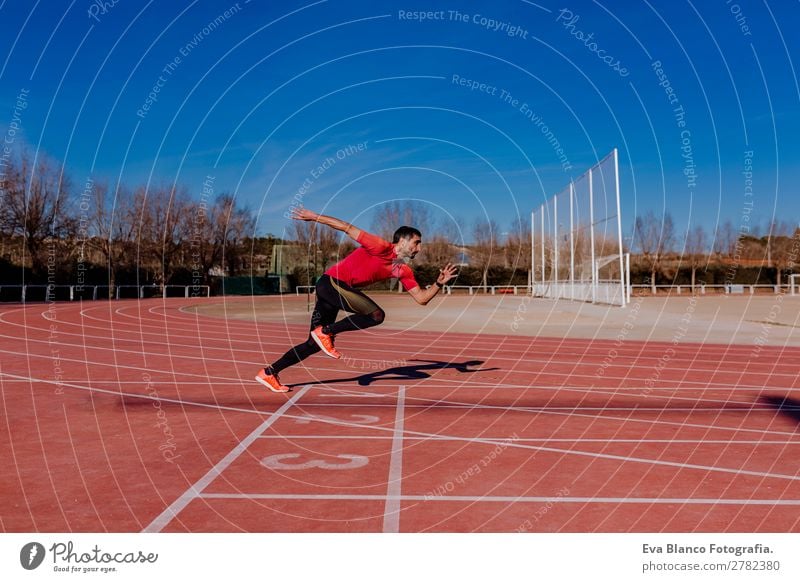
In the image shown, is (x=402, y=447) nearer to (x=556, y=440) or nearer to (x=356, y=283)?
(x=556, y=440)

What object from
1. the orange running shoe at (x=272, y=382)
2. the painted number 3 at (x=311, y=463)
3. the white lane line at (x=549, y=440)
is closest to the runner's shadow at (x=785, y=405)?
the white lane line at (x=549, y=440)

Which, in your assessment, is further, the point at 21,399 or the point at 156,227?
the point at 156,227

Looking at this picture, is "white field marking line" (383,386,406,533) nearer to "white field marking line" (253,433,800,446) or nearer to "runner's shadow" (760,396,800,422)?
"white field marking line" (253,433,800,446)

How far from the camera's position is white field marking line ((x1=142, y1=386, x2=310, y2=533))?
4375 mm

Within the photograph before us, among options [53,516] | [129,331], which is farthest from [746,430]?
[129,331]

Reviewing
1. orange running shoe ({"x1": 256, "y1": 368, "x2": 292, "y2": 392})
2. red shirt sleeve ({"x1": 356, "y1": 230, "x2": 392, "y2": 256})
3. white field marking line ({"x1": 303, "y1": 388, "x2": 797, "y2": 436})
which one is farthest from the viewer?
orange running shoe ({"x1": 256, "y1": 368, "x2": 292, "y2": 392})

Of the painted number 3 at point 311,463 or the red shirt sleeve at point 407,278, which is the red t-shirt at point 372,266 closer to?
the red shirt sleeve at point 407,278

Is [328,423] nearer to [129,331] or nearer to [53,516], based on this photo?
[53,516]

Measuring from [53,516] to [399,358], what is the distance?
10191 millimetres

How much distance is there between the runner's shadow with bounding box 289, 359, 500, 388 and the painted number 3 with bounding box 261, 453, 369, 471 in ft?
14.0

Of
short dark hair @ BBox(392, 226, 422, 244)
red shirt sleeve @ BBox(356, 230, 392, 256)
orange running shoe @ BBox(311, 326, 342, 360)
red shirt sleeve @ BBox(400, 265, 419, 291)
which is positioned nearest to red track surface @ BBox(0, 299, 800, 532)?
orange running shoe @ BBox(311, 326, 342, 360)

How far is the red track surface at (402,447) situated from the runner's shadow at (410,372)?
0.20ft

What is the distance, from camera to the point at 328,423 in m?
7.59

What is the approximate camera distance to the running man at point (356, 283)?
27.3 ft
